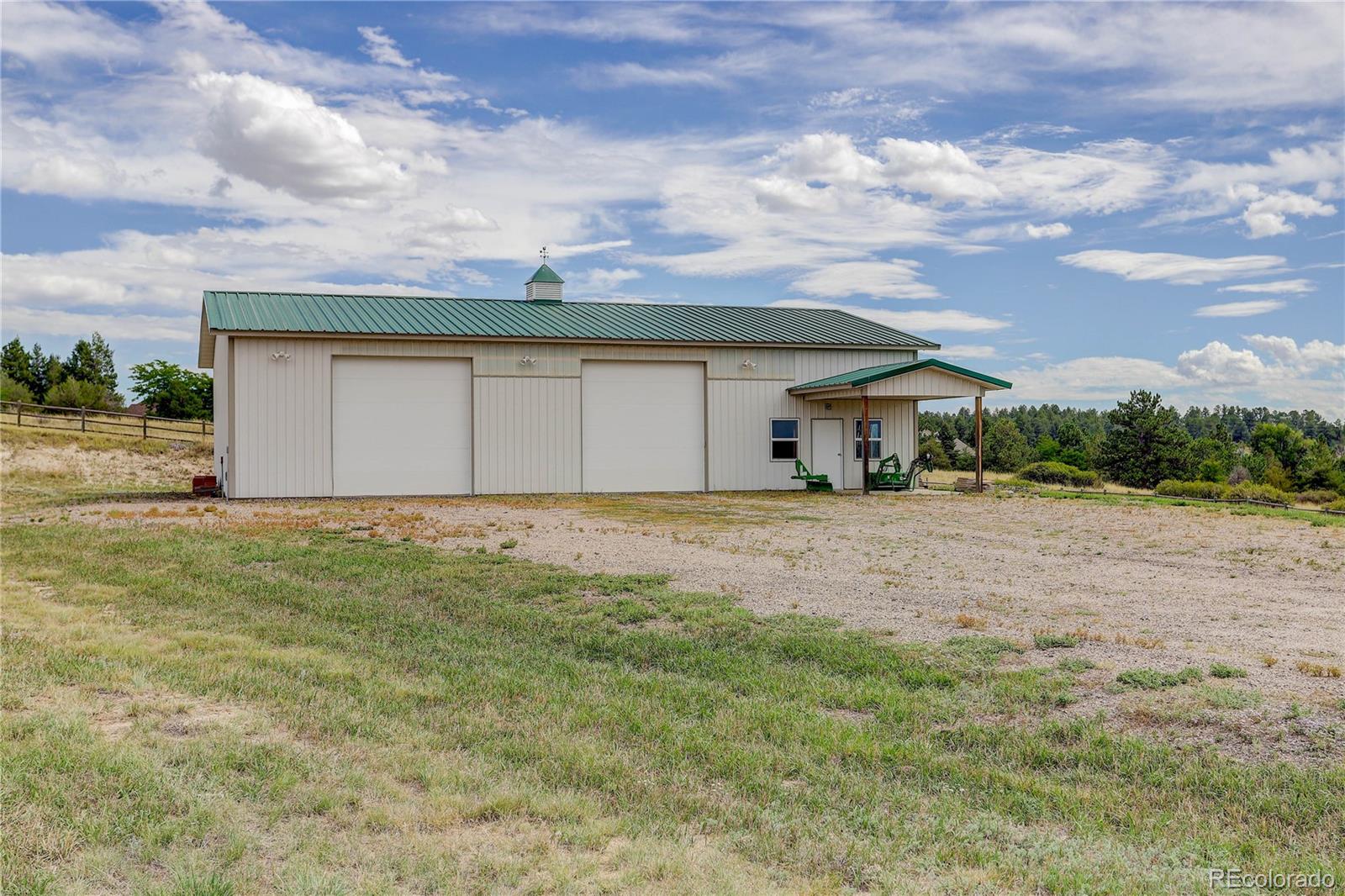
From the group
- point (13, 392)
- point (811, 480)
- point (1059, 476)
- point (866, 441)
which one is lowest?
point (1059, 476)

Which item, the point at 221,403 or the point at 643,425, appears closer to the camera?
the point at 643,425

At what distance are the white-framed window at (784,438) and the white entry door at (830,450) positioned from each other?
0.48 m

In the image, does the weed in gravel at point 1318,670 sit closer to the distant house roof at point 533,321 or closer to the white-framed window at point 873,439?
the distant house roof at point 533,321

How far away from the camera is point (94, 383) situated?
6088 cm

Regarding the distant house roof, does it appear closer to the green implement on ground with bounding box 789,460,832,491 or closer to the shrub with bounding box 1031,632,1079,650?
the green implement on ground with bounding box 789,460,832,491

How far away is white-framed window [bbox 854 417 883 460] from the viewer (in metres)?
25.6

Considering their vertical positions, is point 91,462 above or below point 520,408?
below

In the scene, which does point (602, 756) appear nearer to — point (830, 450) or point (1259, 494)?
point (830, 450)

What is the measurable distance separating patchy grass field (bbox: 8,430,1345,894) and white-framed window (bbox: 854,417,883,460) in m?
17.4

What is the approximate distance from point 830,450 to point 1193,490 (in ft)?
43.5

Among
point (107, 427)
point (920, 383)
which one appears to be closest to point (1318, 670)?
point (920, 383)

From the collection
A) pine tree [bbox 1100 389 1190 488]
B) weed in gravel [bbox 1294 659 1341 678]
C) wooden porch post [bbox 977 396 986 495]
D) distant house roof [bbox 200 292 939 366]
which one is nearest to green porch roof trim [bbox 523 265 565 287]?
distant house roof [bbox 200 292 939 366]

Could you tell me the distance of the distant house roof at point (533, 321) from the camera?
71.6 feet

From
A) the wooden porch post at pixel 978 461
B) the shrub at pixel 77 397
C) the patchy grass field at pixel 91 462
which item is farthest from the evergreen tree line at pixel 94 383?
the wooden porch post at pixel 978 461
